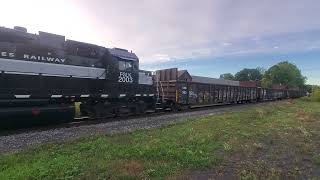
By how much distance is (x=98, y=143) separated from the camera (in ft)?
34.9

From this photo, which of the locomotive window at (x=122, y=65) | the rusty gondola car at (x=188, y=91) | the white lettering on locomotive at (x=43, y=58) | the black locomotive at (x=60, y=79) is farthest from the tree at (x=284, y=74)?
the white lettering on locomotive at (x=43, y=58)

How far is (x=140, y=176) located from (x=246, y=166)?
2711 millimetres

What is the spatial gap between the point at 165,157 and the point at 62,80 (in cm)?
937

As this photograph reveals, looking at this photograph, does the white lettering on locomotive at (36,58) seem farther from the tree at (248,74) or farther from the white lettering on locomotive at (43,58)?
the tree at (248,74)

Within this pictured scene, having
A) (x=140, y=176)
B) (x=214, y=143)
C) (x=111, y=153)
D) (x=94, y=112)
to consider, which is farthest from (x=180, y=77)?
(x=140, y=176)

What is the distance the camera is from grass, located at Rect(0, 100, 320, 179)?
294 inches

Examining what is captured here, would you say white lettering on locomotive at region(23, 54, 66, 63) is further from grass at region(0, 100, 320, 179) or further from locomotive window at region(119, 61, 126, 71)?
grass at region(0, 100, 320, 179)

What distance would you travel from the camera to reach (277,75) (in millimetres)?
153125

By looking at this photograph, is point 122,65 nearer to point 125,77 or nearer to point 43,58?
point 125,77

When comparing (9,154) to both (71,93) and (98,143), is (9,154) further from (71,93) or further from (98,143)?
(71,93)

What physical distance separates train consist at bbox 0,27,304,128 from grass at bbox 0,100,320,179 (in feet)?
14.7

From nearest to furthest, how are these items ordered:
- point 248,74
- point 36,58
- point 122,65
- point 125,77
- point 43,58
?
point 36,58, point 43,58, point 122,65, point 125,77, point 248,74

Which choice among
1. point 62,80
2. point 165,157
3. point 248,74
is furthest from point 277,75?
point 165,157

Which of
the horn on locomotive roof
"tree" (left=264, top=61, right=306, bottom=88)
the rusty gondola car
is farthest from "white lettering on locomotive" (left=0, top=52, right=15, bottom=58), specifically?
"tree" (left=264, top=61, right=306, bottom=88)
